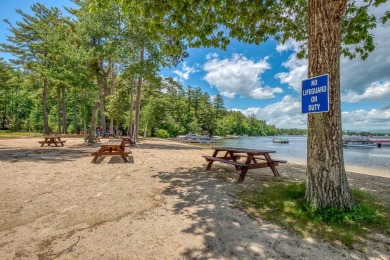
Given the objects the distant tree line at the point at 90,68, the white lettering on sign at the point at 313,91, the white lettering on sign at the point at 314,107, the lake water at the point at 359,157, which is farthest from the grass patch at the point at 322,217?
the lake water at the point at 359,157

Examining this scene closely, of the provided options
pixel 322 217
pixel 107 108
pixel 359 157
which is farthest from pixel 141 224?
pixel 107 108

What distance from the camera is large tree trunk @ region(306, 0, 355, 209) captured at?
340cm

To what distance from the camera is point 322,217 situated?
3.27 metres

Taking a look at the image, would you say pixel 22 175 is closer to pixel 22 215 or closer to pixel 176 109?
pixel 22 215

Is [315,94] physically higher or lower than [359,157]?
higher

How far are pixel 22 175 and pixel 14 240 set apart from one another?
4074 millimetres

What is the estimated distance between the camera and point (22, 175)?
596 centimetres

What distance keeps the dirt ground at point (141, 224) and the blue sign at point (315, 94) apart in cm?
185

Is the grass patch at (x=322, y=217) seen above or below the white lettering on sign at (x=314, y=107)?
below

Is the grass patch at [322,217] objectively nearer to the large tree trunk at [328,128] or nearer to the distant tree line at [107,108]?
the large tree trunk at [328,128]

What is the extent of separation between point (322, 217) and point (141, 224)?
2694mm

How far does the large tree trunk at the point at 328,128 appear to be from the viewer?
340 cm

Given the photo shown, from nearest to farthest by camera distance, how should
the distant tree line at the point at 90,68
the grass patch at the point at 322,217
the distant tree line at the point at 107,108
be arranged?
the grass patch at the point at 322,217
the distant tree line at the point at 90,68
the distant tree line at the point at 107,108

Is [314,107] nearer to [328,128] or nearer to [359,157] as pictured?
[328,128]
